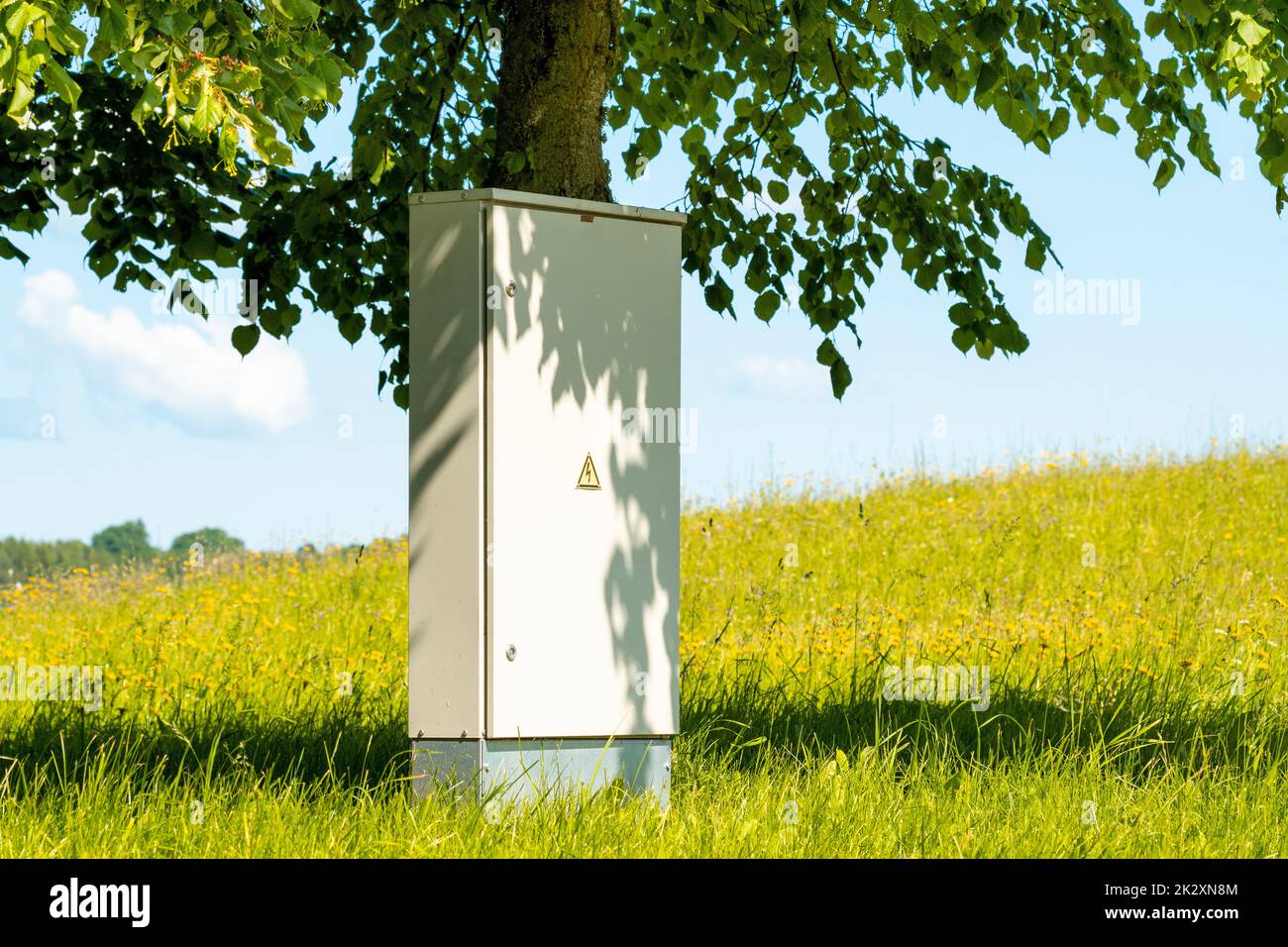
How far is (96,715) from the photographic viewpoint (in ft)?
22.7

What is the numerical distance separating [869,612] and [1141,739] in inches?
180

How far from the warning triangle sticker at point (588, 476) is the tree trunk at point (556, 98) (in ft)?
4.05

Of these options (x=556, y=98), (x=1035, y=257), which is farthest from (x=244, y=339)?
(x=1035, y=257)

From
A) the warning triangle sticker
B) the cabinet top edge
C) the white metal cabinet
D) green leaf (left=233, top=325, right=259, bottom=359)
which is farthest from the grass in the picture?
the cabinet top edge

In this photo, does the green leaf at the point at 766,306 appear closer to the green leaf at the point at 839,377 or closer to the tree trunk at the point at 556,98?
the green leaf at the point at 839,377

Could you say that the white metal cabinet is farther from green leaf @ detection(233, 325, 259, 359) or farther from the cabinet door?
green leaf @ detection(233, 325, 259, 359)

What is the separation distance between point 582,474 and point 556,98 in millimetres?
1723

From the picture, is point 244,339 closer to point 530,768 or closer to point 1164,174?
point 530,768

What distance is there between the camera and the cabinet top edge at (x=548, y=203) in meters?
4.68

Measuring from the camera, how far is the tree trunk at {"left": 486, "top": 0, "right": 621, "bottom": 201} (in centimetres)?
531

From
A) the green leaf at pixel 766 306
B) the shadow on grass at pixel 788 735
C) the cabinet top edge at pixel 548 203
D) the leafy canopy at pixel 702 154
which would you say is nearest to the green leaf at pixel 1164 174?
the leafy canopy at pixel 702 154

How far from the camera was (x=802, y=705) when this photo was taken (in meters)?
7.05
